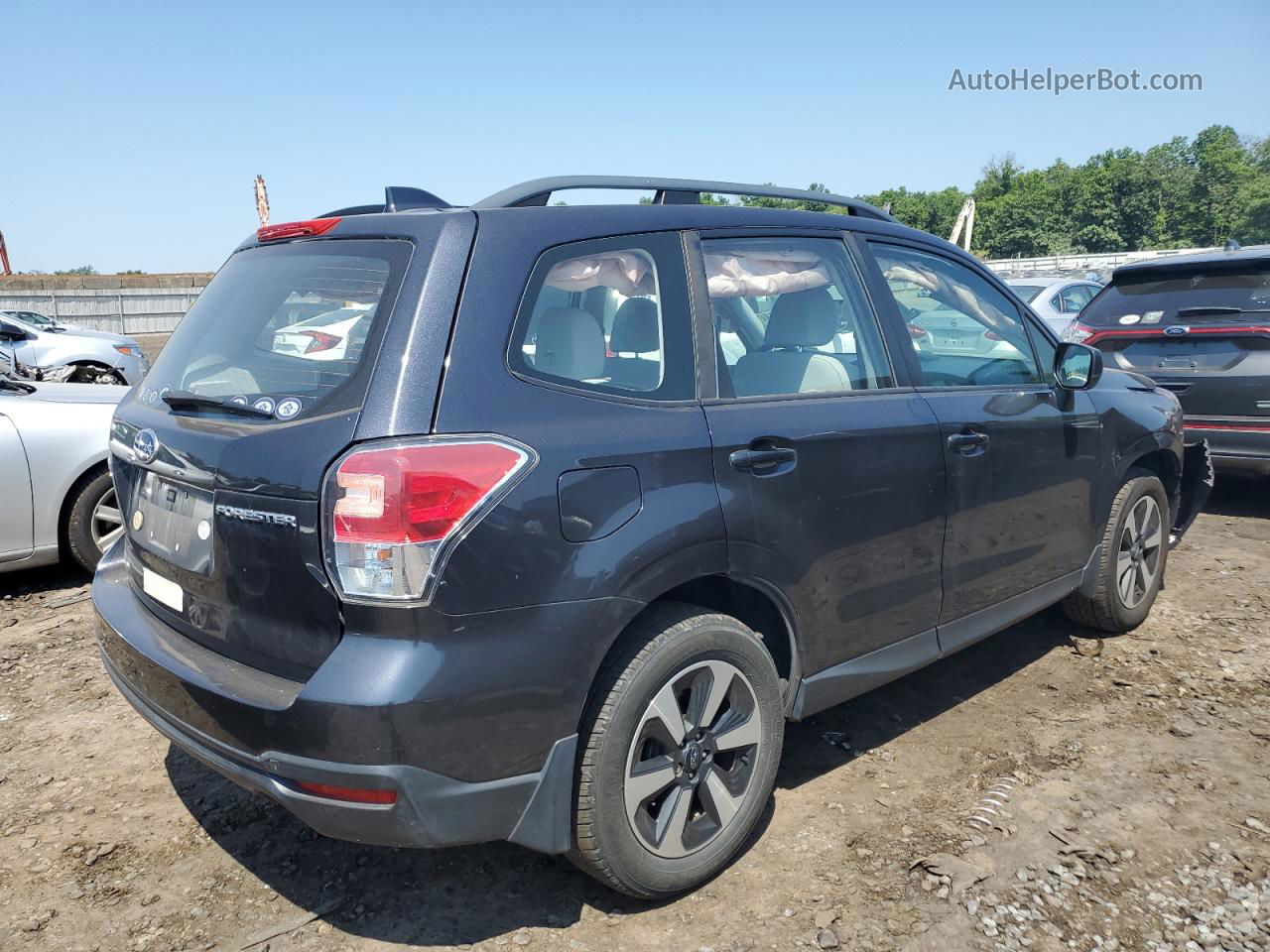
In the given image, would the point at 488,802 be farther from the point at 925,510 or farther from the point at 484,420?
the point at 925,510

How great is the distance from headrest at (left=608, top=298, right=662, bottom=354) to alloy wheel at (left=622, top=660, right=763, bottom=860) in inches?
33.7

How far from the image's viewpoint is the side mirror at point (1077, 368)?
12.7 ft

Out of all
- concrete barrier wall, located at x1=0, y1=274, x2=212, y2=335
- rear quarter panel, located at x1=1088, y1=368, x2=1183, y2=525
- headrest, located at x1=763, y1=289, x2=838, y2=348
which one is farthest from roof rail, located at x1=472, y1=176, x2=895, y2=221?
concrete barrier wall, located at x1=0, y1=274, x2=212, y2=335

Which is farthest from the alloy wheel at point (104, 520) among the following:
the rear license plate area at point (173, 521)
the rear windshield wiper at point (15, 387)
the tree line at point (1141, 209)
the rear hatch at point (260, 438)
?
the tree line at point (1141, 209)

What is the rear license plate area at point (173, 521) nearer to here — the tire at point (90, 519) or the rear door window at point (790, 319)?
the rear door window at point (790, 319)

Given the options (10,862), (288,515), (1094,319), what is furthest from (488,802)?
(1094,319)

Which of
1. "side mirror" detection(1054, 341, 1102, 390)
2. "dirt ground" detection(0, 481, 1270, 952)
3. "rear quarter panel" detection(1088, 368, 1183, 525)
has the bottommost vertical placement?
"dirt ground" detection(0, 481, 1270, 952)

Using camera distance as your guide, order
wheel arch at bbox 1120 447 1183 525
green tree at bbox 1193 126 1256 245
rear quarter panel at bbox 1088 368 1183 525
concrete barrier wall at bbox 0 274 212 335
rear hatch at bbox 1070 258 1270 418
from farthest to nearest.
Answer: green tree at bbox 1193 126 1256 245 → concrete barrier wall at bbox 0 274 212 335 → rear hatch at bbox 1070 258 1270 418 → wheel arch at bbox 1120 447 1183 525 → rear quarter panel at bbox 1088 368 1183 525

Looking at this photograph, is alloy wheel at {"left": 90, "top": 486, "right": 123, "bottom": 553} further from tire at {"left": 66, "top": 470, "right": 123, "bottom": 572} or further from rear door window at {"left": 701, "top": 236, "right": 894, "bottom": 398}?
rear door window at {"left": 701, "top": 236, "right": 894, "bottom": 398}

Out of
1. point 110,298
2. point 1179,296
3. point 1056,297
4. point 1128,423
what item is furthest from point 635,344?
point 110,298

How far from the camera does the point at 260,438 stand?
90.7 inches

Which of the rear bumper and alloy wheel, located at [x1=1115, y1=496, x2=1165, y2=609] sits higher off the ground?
the rear bumper

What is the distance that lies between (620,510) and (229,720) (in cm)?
104

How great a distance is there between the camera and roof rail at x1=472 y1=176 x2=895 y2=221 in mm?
2662
